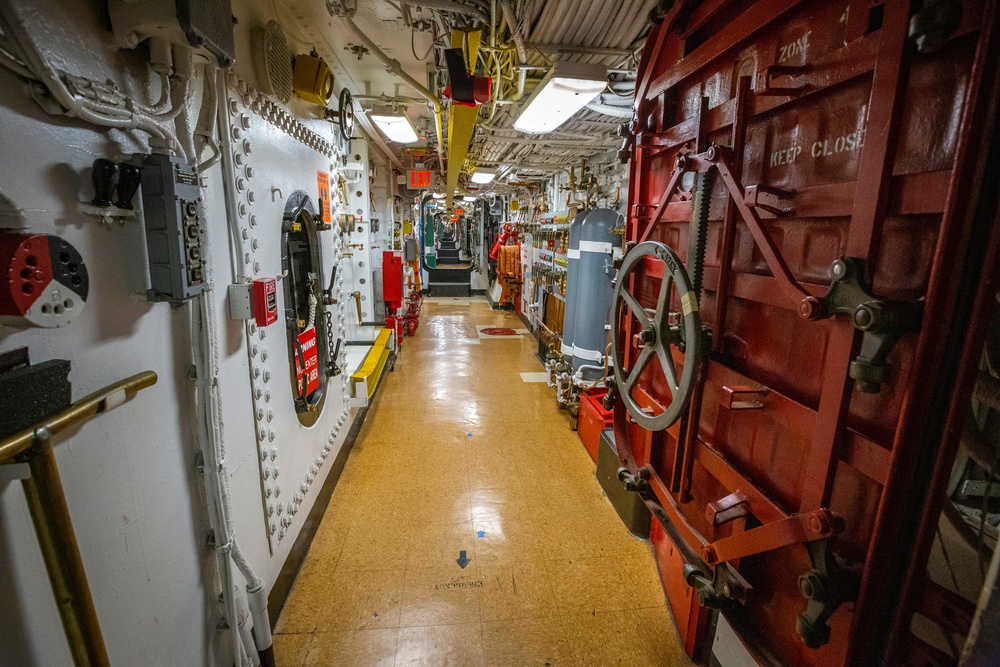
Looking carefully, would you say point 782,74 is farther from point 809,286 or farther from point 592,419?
point 592,419

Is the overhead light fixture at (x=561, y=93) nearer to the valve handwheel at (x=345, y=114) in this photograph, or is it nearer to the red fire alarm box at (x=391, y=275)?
the valve handwheel at (x=345, y=114)

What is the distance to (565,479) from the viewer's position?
379 cm

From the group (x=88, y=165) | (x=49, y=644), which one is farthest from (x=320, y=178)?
(x=49, y=644)

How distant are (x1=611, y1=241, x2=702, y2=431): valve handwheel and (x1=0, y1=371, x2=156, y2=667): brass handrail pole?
1.85 metres

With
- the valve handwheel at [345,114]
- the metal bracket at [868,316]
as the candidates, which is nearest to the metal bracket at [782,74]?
the metal bracket at [868,316]

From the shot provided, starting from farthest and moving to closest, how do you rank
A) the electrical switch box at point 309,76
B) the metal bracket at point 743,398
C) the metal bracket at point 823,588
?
the electrical switch box at point 309,76 → the metal bracket at point 743,398 → the metal bracket at point 823,588

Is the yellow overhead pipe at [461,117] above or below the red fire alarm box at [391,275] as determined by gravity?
above

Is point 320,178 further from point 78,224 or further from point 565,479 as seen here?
point 565,479

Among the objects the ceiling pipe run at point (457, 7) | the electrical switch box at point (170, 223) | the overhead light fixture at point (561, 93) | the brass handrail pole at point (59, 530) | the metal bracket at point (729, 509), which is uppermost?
the ceiling pipe run at point (457, 7)

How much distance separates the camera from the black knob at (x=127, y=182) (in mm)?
1235

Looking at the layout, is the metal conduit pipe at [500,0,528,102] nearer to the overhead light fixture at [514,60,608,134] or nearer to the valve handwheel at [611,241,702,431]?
the overhead light fixture at [514,60,608,134]

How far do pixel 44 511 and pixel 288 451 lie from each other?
Result: 1718mm

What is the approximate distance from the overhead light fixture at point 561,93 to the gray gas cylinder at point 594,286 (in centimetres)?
134

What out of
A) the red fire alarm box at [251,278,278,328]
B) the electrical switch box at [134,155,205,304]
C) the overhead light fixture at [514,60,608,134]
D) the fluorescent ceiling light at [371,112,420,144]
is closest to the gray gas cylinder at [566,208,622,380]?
the overhead light fixture at [514,60,608,134]
